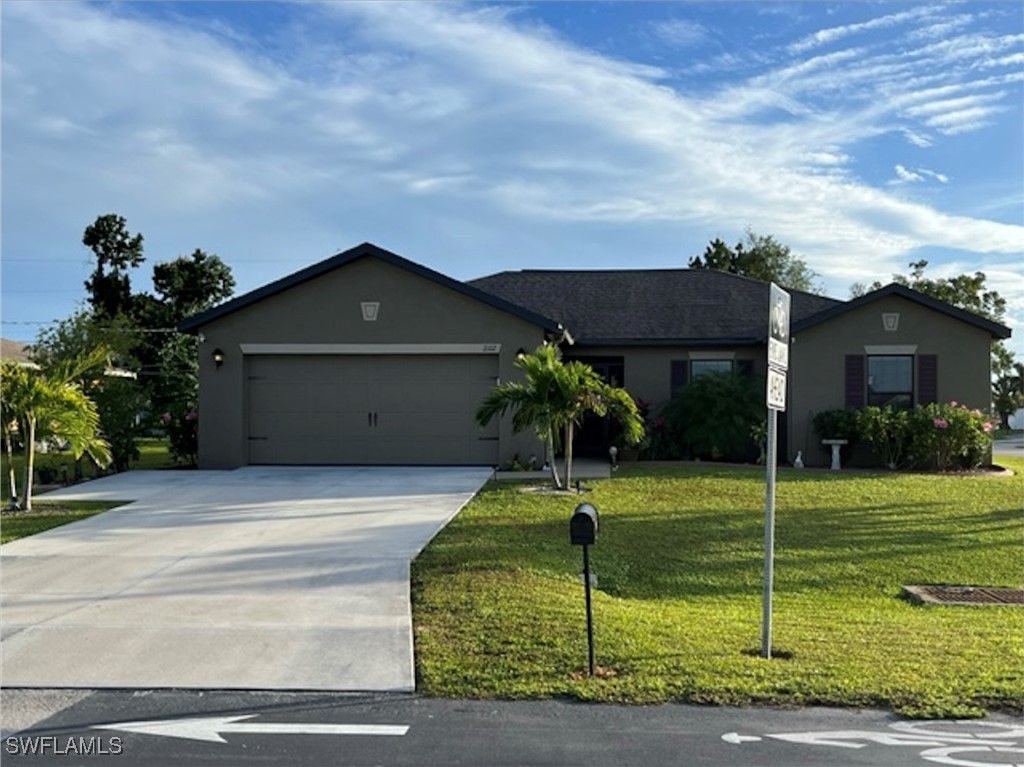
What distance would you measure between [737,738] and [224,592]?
16.4 ft

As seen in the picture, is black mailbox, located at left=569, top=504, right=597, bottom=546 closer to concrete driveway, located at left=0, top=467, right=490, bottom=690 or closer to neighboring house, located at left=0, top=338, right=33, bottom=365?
concrete driveway, located at left=0, top=467, right=490, bottom=690

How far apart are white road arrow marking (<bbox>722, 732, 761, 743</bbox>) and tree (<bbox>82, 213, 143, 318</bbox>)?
34.2 m

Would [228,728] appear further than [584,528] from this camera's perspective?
No

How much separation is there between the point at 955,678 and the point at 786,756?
183 cm

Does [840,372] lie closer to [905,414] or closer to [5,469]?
[905,414]

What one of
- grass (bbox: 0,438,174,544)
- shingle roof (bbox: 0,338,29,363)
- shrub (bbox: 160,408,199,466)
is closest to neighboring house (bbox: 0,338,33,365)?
shingle roof (bbox: 0,338,29,363)

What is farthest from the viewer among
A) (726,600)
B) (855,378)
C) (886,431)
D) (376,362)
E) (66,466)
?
(855,378)

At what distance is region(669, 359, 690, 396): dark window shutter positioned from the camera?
66.1 feet

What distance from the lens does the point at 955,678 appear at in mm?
5453

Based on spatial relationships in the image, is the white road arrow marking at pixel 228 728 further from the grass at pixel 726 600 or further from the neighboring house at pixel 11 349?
the neighboring house at pixel 11 349

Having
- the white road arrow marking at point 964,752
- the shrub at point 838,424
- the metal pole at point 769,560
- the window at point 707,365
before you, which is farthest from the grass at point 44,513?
the shrub at point 838,424

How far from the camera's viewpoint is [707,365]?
2016cm

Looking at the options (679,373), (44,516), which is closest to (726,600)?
(44,516)

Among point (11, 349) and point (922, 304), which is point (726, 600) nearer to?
point (922, 304)
